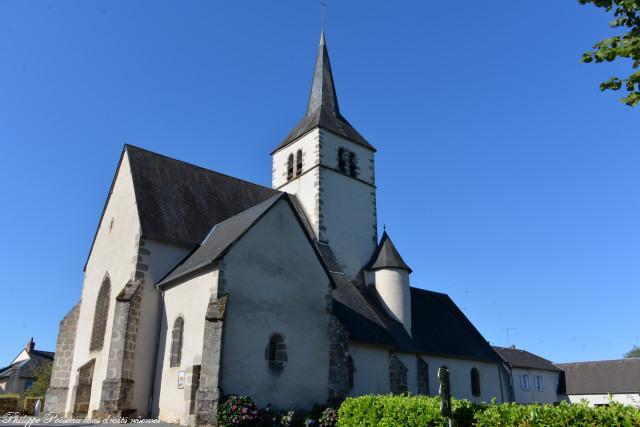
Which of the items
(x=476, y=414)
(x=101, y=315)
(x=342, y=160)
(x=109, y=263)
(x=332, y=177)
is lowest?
(x=476, y=414)

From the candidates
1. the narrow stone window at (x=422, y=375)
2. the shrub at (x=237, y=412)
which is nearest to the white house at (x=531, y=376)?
the narrow stone window at (x=422, y=375)

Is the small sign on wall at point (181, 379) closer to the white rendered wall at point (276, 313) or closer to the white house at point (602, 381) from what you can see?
the white rendered wall at point (276, 313)

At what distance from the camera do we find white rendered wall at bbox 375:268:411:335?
23766mm

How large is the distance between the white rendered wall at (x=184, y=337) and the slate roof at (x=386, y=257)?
10.4 meters

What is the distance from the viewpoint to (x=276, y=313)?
54.4 ft

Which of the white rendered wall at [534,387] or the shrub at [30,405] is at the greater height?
the white rendered wall at [534,387]

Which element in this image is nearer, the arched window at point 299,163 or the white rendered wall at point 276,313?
the white rendered wall at point 276,313

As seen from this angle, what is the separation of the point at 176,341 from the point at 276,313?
3.36 metres

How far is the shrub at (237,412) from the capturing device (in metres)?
13.9

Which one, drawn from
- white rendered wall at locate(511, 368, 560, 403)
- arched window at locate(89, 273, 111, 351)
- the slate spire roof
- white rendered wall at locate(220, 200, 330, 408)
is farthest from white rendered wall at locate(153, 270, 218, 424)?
white rendered wall at locate(511, 368, 560, 403)

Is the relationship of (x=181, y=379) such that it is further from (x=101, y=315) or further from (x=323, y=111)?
(x=323, y=111)

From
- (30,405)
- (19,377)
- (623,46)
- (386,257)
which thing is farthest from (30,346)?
(623,46)

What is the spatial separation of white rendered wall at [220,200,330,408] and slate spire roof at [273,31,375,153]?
11054 millimetres

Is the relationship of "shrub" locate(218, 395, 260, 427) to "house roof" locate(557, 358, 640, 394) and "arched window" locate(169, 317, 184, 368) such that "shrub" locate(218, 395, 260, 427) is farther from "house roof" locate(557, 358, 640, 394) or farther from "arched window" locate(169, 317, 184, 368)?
"house roof" locate(557, 358, 640, 394)
